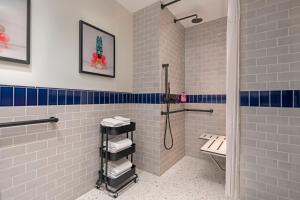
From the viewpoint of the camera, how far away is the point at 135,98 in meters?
2.24

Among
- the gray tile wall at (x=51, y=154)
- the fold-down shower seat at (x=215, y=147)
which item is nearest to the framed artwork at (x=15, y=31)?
the gray tile wall at (x=51, y=154)

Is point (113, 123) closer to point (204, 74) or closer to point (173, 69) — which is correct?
point (173, 69)

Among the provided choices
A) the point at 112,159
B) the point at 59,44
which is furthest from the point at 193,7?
the point at 112,159

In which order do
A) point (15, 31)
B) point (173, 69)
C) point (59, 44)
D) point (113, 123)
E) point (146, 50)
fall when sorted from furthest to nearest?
point (173, 69), point (146, 50), point (113, 123), point (59, 44), point (15, 31)

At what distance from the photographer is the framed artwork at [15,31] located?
104cm

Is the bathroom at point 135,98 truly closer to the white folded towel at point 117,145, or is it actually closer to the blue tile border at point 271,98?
the blue tile border at point 271,98

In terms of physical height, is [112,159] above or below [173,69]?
below

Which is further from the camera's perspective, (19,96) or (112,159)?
(112,159)

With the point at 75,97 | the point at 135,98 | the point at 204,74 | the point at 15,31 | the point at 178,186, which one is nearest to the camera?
the point at 15,31

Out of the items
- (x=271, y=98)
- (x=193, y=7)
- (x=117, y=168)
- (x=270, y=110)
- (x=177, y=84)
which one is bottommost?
(x=117, y=168)

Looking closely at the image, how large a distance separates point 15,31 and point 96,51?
0.71 metres

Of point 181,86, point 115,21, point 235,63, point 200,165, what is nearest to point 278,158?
point 235,63

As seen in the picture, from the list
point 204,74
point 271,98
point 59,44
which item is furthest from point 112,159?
point 204,74

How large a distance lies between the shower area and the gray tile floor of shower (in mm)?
64
